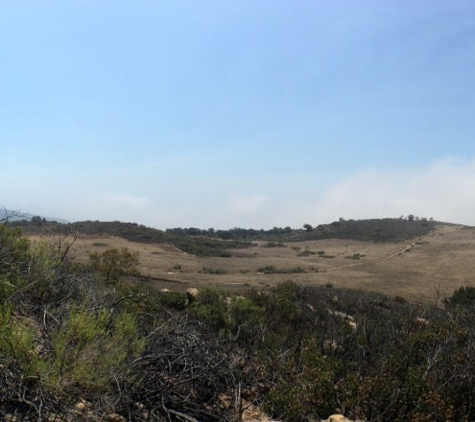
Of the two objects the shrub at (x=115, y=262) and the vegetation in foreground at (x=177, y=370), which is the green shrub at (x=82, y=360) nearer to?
the vegetation in foreground at (x=177, y=370)

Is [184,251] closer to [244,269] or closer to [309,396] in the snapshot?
[244,269]

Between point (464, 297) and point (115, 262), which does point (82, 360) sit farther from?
point (115, 262)

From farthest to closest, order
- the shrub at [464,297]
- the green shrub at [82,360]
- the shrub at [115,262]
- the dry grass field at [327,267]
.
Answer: the dry grass field at [327,267], the shrub at [115,262], the shrub at [464,297], the green shrub at [82,360]

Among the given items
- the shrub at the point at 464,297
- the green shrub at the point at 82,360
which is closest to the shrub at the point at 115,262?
the shrub at the point at 464,297

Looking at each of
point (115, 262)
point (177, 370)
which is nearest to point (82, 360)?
point (177, 370)

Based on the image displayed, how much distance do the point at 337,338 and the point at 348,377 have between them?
116 inches

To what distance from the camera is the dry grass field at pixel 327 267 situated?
29.0 metres

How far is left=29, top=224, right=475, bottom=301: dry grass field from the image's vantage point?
1141 inches

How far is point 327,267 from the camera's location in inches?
1670

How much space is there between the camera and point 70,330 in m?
4.38

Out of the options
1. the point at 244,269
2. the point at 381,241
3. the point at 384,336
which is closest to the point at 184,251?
the point at 244,269

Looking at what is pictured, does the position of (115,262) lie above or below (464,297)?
above

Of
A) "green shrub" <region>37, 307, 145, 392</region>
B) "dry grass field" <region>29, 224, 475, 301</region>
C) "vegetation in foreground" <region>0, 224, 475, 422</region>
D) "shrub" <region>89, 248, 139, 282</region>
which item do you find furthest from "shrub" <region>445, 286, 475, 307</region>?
"green shrub" <region>37, 307, 145, 392</region>

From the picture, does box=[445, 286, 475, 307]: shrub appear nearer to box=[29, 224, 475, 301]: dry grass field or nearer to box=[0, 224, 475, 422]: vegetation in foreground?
box=[29, 224, 475, 301]: dry grass field
